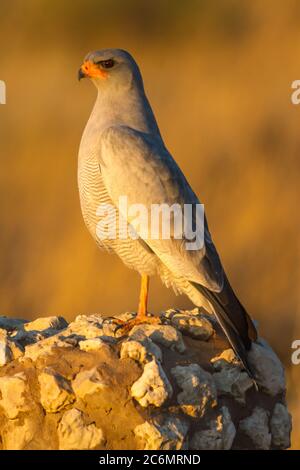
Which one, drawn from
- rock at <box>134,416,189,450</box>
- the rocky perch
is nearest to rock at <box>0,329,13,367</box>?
the rocky perch

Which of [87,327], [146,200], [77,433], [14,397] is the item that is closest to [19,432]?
[14,397]

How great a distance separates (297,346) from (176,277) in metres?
2.71

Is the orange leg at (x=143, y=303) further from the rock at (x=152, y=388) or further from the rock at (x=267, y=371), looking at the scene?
the rock at (x=152, y=388)

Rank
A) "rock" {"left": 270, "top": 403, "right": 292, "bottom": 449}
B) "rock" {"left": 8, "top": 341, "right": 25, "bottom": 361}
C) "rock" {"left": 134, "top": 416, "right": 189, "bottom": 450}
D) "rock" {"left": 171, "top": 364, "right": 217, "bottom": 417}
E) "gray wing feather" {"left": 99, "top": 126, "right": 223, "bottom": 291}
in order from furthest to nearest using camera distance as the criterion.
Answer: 1. "gray wing feather" {"left": 99, "top": 126, "right": 223, "bottom": 291}
2. "rock" {"left": 270, "top": 403, "right": 292, "bottom": 449}
3. "rock" {"left": 8, "top": 341, "right": 25, "bottom": 361}
4. "rock" {"left": 171, "top": 364, "right": 217, "bottom": 417}
5. "rock" {"left": 134, "top": 416, "right": 189, "bottom": 450}

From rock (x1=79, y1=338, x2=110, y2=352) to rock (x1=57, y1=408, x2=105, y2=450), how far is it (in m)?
0.35

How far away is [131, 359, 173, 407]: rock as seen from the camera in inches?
194

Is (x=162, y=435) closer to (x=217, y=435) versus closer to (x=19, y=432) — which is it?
(x=217, y=435)

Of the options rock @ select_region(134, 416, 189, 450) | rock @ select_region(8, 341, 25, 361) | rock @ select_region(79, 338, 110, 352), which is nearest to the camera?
rock @ select_region(134, 416, 189, 450)

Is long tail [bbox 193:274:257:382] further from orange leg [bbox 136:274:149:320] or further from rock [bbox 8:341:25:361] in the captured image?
rock [bbox 8:341:25:361]

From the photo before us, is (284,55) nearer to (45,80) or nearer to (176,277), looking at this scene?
(45,80)

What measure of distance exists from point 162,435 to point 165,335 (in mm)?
609

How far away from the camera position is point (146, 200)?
225 inches

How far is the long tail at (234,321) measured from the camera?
5.39 metres

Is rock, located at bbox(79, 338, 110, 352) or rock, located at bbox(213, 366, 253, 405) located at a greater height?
Result: rock, located at bbox(79, 338, 110, 352)
